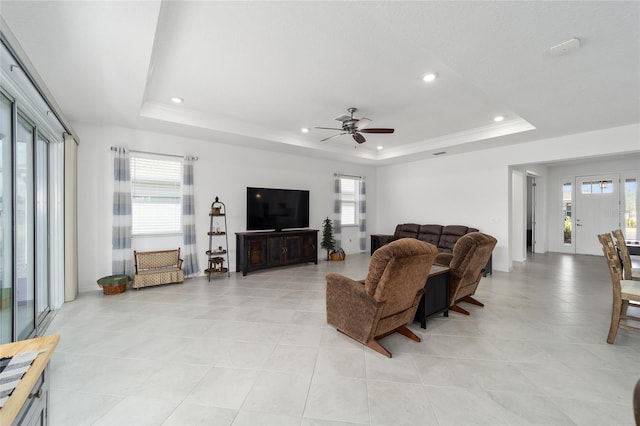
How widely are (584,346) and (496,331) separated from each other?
0.71 m

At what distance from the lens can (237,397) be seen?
1912 mm

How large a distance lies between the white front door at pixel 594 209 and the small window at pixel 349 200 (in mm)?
6262

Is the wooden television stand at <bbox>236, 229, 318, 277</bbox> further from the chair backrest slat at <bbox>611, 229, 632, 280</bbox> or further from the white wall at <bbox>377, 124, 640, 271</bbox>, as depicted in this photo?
the chair backrest slat at <bbox>611, 229, 632, 280</bbox>

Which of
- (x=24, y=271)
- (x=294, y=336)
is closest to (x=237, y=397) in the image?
(x=294, y=336)

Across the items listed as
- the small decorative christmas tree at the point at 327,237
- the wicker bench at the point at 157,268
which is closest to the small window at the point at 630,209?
the small decorative christmas tree at the point at 327,237

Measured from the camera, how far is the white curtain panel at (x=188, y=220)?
505cm

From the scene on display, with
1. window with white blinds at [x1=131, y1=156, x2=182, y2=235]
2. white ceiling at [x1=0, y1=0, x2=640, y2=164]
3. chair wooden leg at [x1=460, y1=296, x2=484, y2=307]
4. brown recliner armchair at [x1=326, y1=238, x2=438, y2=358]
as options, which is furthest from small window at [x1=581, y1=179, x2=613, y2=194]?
window with white blinds at [x1=131, y1=156, x2=182, y2=235]

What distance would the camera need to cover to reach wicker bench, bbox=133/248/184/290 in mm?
4426

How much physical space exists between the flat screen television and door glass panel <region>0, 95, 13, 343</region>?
3.58 m

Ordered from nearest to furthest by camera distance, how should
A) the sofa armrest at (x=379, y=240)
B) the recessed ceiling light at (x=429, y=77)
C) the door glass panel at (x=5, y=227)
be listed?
1. the door glass panel at (x=5, y=227)
2. the recessed ceiling light at (x=429, y=77)
3. the sofa armrest at (x=379, y=240)

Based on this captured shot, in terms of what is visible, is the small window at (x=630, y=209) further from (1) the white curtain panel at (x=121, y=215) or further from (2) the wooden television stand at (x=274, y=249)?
(1) the white curtain panel at (x=121, y=215)

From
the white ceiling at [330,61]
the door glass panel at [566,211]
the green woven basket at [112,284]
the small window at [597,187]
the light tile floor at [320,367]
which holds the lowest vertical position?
the light tile floor at [320,367]

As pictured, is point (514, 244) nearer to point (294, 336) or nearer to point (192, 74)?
point (294, 336)

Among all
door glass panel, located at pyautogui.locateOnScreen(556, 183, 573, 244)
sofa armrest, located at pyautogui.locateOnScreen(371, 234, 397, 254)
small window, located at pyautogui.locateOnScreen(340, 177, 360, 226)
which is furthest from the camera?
door glass panel, located at pyautogui.locateOnScreen(556, 183, 573, 244)
